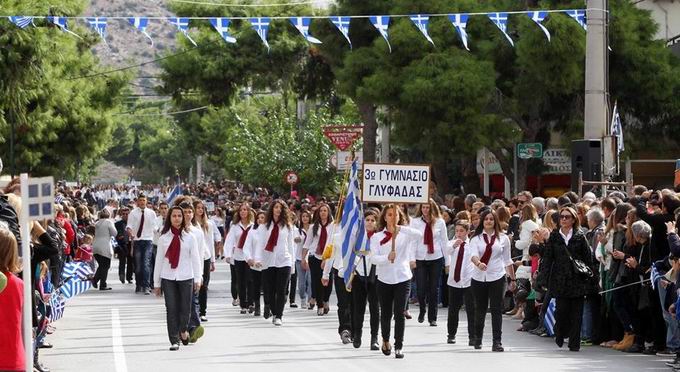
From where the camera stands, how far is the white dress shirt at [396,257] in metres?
16.6

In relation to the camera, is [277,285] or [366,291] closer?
[366,291]

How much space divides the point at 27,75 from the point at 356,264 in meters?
16.0

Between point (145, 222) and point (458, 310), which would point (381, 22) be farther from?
point (458, 310)

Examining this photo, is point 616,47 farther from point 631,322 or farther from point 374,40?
point 631,322

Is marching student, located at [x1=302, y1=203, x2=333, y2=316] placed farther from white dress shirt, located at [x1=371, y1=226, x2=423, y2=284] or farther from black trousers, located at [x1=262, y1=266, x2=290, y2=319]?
white dress shirt, located at [x1=371, y1=226, x2=423, y2=284]

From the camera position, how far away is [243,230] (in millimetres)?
23828

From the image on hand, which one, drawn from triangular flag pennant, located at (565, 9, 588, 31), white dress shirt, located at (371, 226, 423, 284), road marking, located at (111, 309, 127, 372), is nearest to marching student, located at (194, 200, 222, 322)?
road marking, located at (111, 309, 127, 372)

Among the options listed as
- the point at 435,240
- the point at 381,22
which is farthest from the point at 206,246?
the point at 381,22

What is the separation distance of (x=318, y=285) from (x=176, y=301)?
674 centimetres

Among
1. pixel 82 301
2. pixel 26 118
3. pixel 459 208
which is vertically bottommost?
pixel 82 301

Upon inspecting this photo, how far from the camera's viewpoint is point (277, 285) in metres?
21.4

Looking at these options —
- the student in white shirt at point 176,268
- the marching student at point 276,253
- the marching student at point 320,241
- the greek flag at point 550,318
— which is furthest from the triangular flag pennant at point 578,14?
the student in white shirt at point 176,268

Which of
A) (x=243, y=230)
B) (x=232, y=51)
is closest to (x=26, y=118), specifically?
(x=232, y=51)

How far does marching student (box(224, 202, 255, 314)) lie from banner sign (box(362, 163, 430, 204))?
16.7 feet
